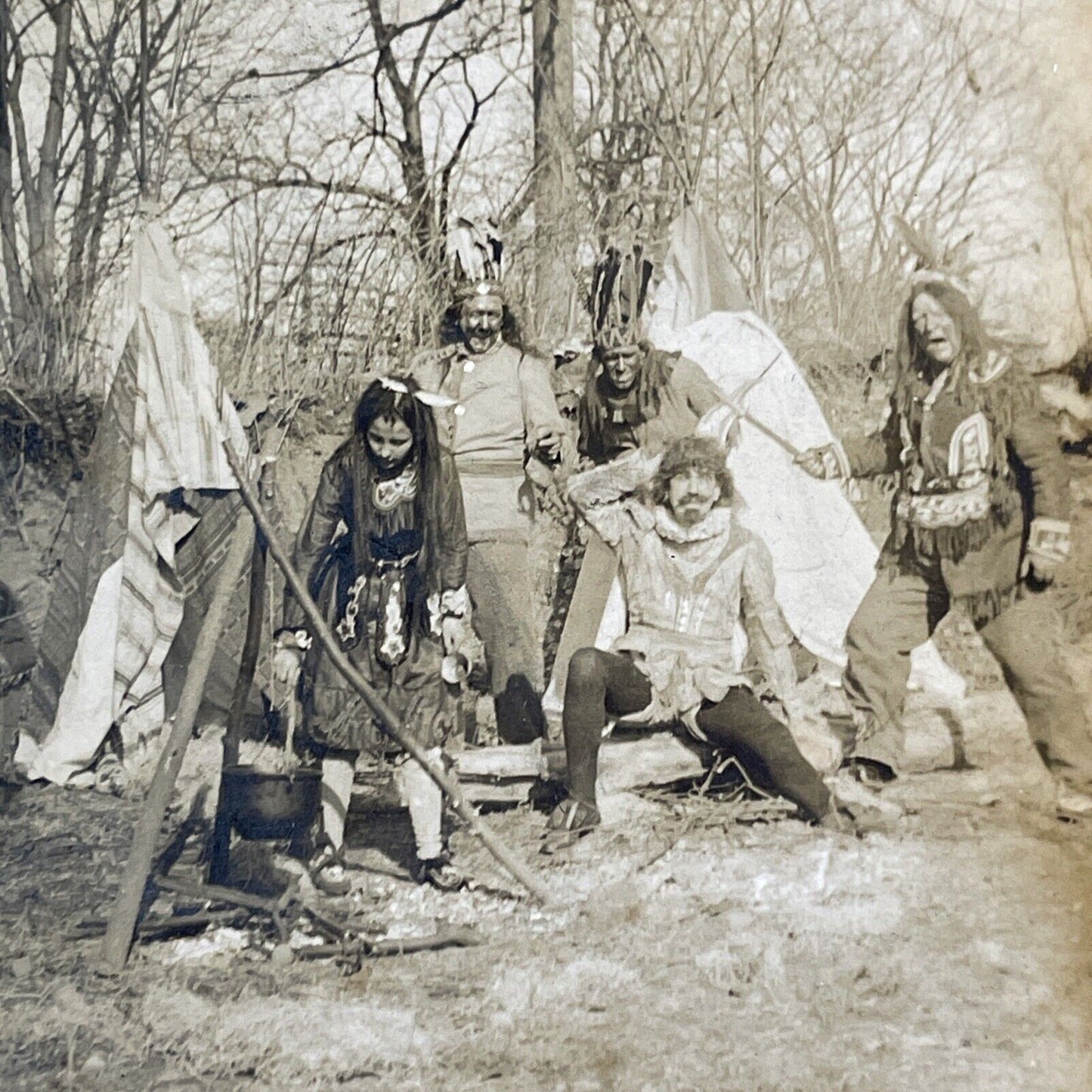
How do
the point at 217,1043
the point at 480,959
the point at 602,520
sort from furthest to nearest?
the point at 602,520
the point at 480,959
the point at 217,1043

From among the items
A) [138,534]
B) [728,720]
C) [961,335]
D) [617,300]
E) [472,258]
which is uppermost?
[472,258]

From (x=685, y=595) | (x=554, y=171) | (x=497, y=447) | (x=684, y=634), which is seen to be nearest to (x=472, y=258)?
(x=554, y=171)

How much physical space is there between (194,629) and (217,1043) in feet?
4.08

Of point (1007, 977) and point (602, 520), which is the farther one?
point (602, 520)

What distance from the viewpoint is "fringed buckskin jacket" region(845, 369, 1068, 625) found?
167 inches

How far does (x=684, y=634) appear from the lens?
412cm

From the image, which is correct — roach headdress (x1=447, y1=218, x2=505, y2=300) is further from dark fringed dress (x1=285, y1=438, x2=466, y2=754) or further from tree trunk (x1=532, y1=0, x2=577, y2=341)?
dark fringed dress (x1=285, y1=438, x2=466, y2=754)

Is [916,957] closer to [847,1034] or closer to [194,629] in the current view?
[847,1034]

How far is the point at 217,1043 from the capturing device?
11.3 ft

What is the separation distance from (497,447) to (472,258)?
0.65m

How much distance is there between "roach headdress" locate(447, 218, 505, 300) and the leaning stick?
1004 millimetres

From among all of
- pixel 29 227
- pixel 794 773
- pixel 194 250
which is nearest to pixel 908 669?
pixel 794 773

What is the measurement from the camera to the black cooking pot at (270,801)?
3867mm

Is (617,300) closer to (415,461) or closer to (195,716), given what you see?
(415,461)
